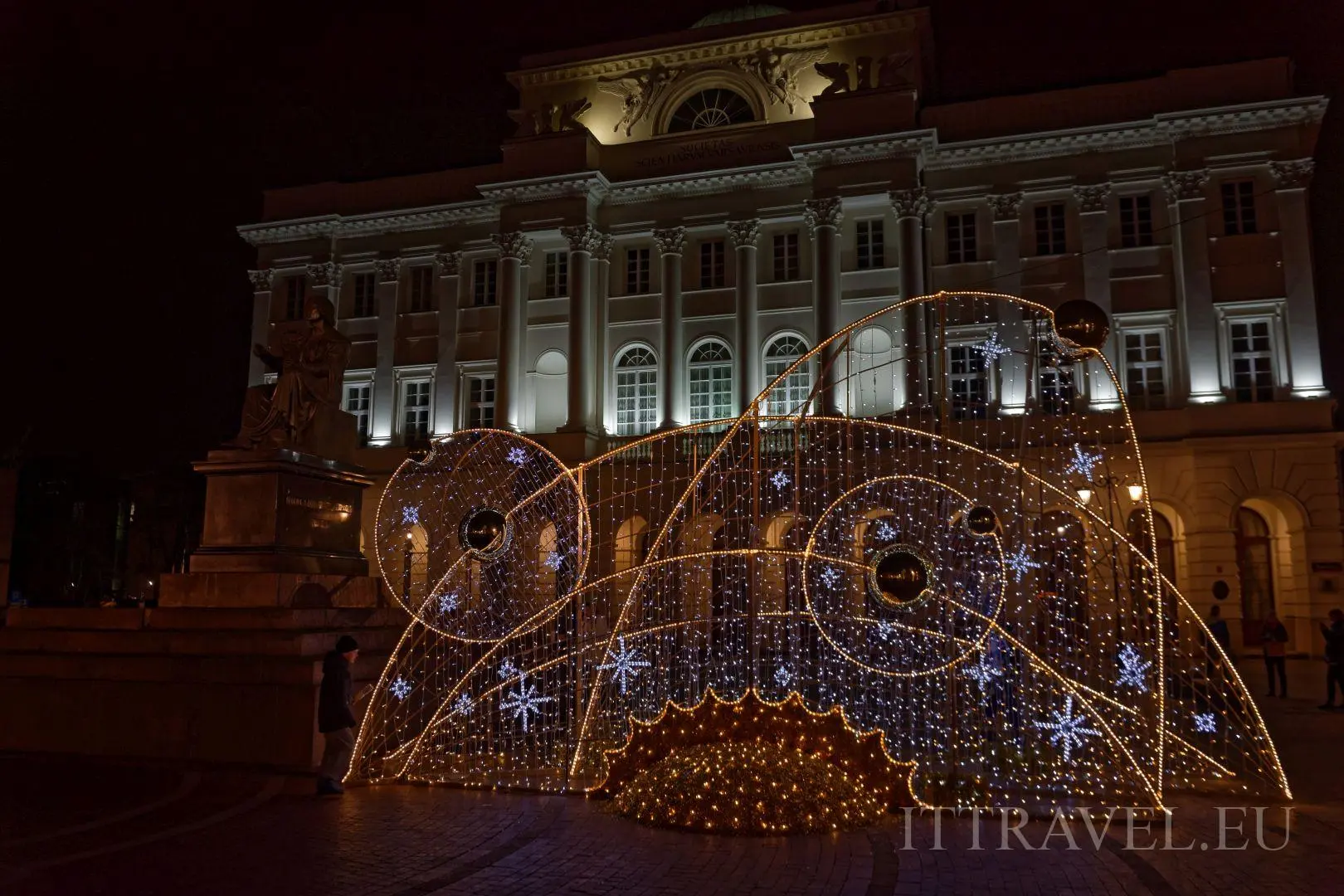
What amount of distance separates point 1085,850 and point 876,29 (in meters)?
31.7

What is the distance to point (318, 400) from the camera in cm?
1391

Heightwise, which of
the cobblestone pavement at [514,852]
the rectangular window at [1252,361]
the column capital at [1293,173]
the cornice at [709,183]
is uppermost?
the cornice at [709,183]

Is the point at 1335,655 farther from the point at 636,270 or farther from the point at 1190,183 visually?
the point at 636,270

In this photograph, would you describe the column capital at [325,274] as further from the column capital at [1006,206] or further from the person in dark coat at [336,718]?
the person in dark coat at [336,718]

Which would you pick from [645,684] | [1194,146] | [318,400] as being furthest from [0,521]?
[1194,146]

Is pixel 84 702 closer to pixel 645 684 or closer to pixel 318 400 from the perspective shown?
pixel 318 400

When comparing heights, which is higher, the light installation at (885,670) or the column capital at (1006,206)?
the column capital at (1006,206)

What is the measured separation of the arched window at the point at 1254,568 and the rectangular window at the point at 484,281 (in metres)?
25.0

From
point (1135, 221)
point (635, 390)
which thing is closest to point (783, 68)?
point (635, 390)

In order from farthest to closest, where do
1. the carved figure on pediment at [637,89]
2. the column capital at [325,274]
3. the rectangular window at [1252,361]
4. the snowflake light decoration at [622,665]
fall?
1. the column capital at [325,274]
2. the carved figure on pediment at [637,89]
3. the rectangular window at [1252,361]
4. the snowflake light decoration at [622,665]

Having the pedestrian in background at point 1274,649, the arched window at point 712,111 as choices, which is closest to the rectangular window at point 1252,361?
the pedestrian in background at point 1274,649

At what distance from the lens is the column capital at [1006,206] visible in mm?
32375

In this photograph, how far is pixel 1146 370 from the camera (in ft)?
102

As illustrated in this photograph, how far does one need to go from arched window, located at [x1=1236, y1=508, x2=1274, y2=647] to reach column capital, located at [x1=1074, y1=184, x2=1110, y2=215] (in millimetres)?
9806
